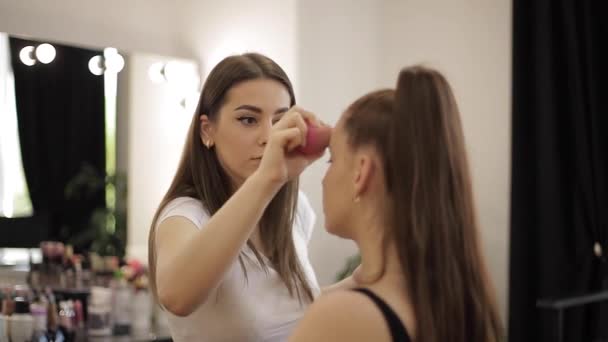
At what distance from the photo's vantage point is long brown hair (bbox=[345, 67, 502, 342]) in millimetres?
828

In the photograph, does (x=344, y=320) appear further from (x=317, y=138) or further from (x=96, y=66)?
(x=96, y=66)

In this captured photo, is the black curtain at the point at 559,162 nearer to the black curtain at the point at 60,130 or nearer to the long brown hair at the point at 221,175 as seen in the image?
the black curtain at the point at 60,130

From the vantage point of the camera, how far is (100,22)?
3.03 meters

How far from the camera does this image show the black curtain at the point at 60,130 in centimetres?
277

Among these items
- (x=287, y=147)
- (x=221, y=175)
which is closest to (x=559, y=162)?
(x=221, y=175)

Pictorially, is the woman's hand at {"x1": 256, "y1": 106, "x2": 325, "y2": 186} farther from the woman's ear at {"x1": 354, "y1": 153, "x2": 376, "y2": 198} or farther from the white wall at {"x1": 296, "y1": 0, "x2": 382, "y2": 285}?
the white wall at {"x1": 296, "y1": 0, "x2": 382, "y2": 285}

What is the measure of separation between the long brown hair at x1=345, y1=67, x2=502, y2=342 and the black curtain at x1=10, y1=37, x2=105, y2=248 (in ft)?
Answer: 7.06

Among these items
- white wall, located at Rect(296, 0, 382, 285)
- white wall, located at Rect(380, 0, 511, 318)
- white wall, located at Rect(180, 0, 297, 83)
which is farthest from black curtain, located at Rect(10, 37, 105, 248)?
white wall, located at Rect(380, 0, 511, 318)

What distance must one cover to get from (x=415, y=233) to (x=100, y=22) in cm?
243

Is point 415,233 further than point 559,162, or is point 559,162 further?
point 559,162

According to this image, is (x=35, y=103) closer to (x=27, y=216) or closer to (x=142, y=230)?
(x=27, y=216)

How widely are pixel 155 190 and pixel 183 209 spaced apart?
199 cm

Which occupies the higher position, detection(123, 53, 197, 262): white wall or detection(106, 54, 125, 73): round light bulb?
detection(106, 54, 125, 73): round light bulb

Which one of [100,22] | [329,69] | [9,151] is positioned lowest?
[9,151]
